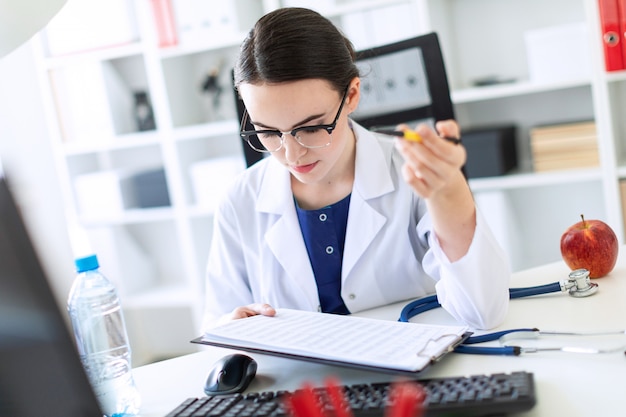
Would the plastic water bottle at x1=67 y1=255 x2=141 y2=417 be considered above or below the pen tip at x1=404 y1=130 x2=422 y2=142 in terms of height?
below

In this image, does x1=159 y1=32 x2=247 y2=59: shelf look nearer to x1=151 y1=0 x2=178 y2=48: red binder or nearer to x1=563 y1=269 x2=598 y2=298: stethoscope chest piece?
x1=151 y1=0 x2=178 y2=48: red binder

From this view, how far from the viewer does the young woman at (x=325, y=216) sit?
1115mm

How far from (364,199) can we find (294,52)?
34cm

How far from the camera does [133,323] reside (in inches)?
146

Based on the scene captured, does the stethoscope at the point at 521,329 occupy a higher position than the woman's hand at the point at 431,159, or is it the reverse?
the woman's hand at the point at 431,159

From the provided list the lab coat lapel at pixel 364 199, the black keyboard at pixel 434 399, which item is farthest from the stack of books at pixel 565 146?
the black keyboard at pixel 434 399

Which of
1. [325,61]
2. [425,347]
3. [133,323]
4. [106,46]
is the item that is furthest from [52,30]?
[425,347]

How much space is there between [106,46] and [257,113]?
219cm

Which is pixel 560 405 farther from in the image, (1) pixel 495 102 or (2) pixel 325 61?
(1) pixel 495 102

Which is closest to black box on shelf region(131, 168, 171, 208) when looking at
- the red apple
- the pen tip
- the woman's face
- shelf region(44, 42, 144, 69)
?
shelf region(44, 42, 144, 69)

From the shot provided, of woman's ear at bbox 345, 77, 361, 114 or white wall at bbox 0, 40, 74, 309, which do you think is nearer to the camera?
woman's ear at bbox 345, 77, 361, 114

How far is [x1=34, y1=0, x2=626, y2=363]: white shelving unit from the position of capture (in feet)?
8.75

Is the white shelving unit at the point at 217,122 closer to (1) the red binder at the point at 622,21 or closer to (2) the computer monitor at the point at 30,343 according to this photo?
(1) the red binder at the point at 622,21

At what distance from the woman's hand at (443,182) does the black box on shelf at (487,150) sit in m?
1.55
